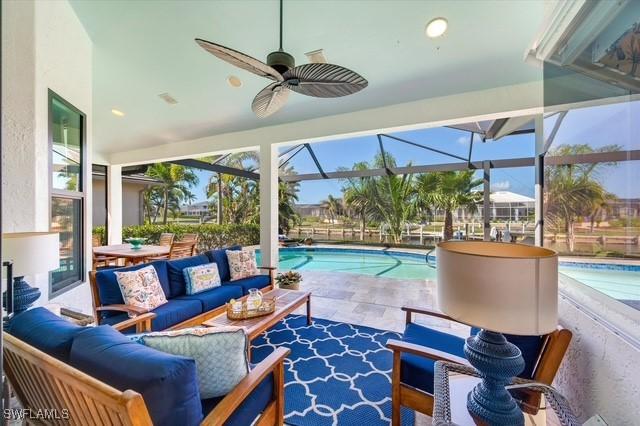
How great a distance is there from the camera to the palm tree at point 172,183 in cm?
1104

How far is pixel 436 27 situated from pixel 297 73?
179 centimetres

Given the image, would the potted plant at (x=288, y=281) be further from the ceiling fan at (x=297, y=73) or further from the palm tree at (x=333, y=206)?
the palm tree at (x=333, y=206)

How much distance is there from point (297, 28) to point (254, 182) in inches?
370

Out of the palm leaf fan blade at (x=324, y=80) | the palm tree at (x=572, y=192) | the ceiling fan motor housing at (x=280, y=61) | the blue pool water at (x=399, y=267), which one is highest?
the ceiling fan motor housing at (x=280, y=61)

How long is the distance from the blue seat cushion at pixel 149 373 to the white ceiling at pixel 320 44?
324cm

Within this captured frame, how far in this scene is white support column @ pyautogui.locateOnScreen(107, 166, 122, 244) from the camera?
727cm

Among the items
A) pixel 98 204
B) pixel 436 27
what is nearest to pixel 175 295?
pixel 436 27

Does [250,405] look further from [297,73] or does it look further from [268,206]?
[268,206]

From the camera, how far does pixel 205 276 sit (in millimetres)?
3535

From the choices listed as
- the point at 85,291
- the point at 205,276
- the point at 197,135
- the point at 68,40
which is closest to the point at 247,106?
the point at 197,135

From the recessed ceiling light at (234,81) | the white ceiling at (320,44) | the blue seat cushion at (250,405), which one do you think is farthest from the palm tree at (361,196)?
the blue seat cushion at (250,405)

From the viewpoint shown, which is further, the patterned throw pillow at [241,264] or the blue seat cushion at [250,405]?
the patterned throw pillow at [241,264]

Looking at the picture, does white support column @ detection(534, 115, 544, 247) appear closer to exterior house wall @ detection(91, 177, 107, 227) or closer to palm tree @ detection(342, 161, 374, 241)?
palm tree @ detection(342, 161, 374, 241)

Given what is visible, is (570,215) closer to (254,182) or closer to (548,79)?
(548,79)
